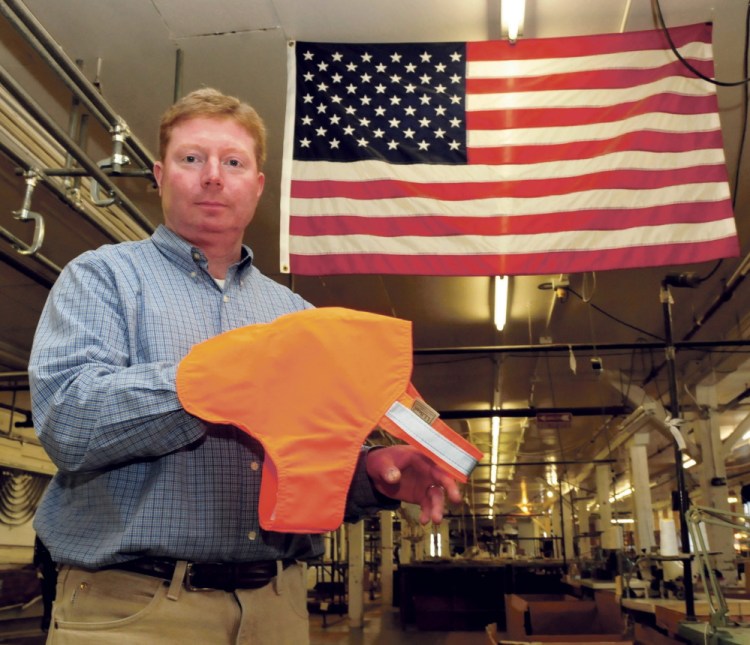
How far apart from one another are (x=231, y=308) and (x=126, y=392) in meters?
0.49

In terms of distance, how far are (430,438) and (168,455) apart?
489mm

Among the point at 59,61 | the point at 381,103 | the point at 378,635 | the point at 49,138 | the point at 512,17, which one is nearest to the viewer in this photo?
the point at 59,61

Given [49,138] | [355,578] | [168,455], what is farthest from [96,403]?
[355,578]

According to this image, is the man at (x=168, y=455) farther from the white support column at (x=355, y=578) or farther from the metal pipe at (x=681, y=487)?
the white support column at (x=355, y=578)

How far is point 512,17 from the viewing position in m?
4.01

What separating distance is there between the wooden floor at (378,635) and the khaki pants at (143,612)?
9868 millimetres

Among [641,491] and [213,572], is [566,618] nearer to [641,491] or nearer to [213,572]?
[213,572]

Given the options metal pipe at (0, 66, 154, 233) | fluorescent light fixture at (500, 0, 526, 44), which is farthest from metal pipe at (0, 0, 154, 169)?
fluorescent light fixture at (500, 0, 526, 44)

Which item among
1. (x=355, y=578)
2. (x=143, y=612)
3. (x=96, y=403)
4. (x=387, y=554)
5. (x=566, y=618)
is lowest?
(x=355, y=578)

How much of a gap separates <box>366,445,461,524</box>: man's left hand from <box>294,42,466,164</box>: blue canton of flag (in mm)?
2866

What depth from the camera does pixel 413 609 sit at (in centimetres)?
1477

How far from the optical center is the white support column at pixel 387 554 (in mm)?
18828

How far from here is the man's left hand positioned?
1.31 meters

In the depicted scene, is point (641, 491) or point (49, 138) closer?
point (49, 138)
